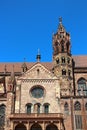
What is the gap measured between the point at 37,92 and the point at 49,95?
209cm

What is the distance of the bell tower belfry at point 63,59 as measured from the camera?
47.5 m

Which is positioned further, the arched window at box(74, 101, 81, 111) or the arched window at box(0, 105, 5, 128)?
the arched window at box(74, 101, 81, 111)

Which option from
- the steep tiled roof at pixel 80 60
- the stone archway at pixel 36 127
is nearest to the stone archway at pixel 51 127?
the stone archway at pixel 36 127

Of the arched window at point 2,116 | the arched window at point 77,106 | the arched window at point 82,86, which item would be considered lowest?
the arched window at point 2,116

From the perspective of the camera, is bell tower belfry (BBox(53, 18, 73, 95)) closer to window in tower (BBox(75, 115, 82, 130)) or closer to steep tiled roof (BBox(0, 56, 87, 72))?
steep tiled roof (BBox(0, 56, 87, 72))

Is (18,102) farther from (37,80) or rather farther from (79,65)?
(79,65)

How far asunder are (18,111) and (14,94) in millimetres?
2823

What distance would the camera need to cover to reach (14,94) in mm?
45031

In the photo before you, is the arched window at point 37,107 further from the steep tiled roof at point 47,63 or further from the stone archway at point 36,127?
the steep tiled roof at point 47,63

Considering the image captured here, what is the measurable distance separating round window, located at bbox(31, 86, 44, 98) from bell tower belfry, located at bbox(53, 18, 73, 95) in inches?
134

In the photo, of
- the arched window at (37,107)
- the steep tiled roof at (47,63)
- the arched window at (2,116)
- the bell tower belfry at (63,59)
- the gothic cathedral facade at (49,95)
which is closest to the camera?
the gothic cathedral facade at (49,95)

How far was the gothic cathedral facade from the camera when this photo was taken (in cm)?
4120

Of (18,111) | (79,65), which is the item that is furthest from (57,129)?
(79,65)

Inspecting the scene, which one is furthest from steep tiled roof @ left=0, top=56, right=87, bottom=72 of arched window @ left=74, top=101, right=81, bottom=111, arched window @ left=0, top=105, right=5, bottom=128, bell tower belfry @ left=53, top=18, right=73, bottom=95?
arched window @ left=0, top=105, right=5, bottom=128
